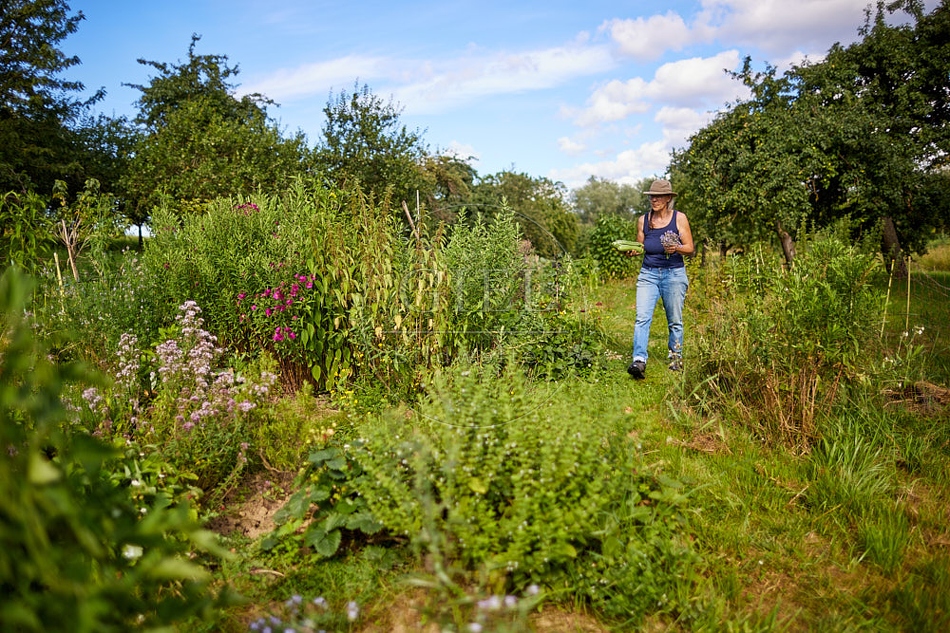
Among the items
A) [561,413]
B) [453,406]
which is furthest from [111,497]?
[561,413]

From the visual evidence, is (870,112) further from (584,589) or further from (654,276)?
(584,589)

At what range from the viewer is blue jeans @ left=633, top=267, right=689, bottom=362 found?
541 centimetres

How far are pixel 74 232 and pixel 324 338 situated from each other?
2.85m

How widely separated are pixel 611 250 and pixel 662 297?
10.4 metres

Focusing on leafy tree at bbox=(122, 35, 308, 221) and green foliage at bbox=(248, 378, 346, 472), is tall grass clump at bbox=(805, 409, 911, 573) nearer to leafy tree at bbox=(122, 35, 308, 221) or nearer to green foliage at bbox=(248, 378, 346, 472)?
green foliage at bbox=(248, 378, 346, 472)

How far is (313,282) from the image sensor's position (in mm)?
4504

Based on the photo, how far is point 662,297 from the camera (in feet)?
17.9

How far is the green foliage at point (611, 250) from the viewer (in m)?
15.2

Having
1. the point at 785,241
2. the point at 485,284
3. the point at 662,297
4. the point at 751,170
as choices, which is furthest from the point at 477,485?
the point at 785,241

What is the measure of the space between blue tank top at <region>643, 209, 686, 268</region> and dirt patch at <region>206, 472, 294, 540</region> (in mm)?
3834

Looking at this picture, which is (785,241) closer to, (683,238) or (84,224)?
(683,238)

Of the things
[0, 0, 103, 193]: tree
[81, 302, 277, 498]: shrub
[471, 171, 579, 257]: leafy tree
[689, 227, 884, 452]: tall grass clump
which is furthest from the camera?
[471, 171, 579, 257]: leafy tree

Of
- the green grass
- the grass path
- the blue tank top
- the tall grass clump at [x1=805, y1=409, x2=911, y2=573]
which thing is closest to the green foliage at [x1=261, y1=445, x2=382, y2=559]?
the green grass

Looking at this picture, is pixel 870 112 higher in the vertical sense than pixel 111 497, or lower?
higher
